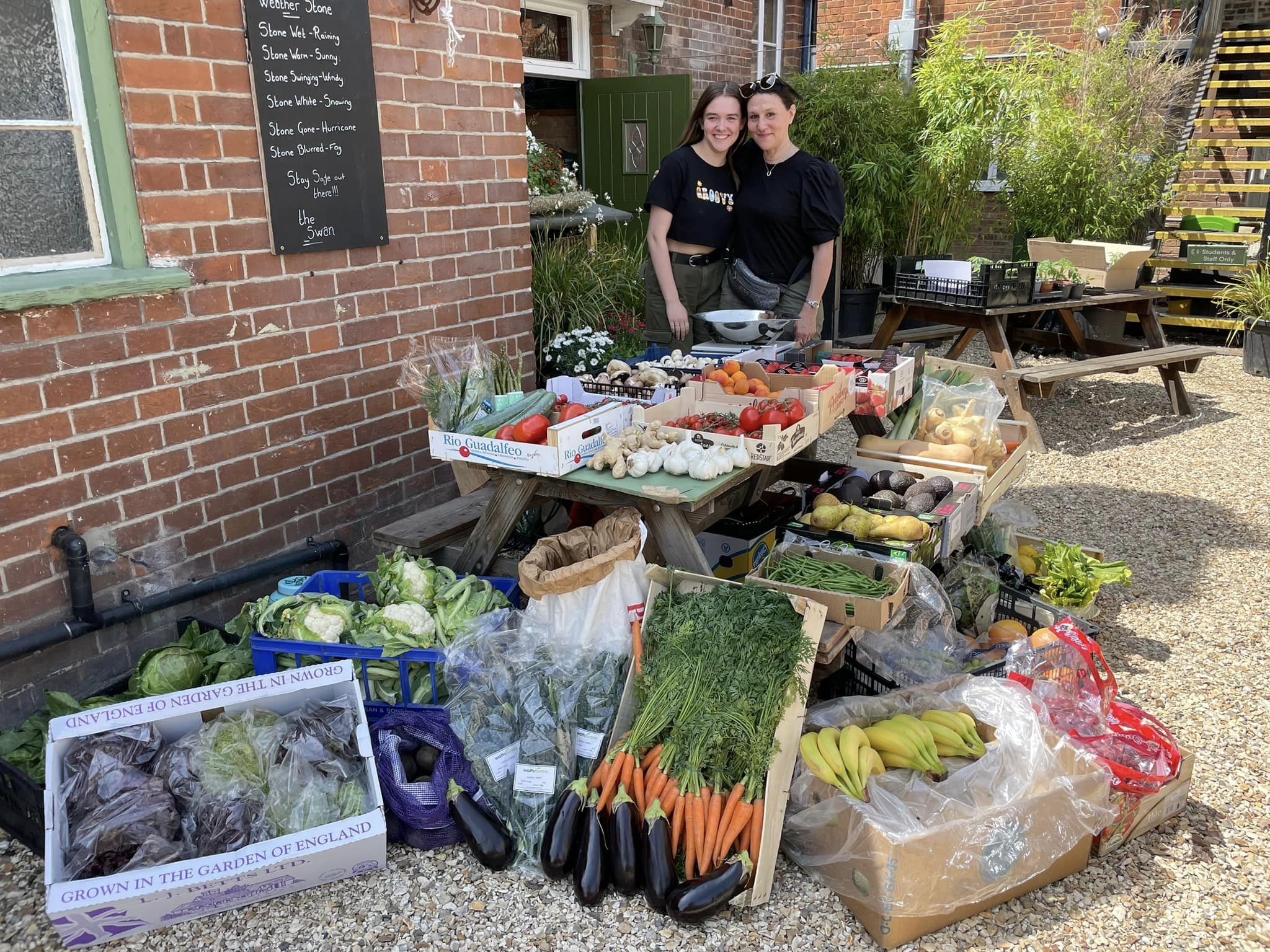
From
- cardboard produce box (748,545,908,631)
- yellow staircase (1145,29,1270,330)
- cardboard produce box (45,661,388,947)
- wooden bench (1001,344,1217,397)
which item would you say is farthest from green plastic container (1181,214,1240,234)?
cardboard produce box (45,661,388,947)

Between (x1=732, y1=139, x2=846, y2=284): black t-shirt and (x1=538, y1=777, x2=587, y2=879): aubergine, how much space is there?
11.7ft

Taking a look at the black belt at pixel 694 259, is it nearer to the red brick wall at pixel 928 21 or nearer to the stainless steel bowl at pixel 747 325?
the stainless steel bowl at pixel 747 325

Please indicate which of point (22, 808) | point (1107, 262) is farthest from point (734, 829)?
point (1107, 262)

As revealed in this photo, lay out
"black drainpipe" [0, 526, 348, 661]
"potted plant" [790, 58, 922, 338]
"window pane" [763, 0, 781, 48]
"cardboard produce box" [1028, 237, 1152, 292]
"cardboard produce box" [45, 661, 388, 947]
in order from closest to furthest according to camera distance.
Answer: "cardboard produce box" [45, 661, 388, 947]
"black drainpipe" [0, 526, 348, 661]
"cardboard produce box" [1028, 237, 1152, 292]
"potted plant" [790, 58, 922, 338]
"window pane" [763, 0, 781, 48]

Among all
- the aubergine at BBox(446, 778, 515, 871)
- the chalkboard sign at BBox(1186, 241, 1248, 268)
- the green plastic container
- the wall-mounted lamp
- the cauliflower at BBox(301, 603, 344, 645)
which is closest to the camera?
the aubergine at BBox(446, 778, 515, 871)

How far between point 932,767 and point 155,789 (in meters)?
2.16

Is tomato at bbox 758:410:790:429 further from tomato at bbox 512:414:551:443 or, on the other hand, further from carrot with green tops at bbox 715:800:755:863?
carrot with green tops at bbox 715:800:755:863

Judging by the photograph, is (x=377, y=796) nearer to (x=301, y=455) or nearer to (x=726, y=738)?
(x=726, y=738)

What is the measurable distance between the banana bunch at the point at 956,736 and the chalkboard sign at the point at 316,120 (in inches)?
114

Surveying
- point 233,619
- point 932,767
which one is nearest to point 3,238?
point 233,619

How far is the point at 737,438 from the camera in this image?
3.35 metres

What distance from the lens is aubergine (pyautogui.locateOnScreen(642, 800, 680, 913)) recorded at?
251 centimetres

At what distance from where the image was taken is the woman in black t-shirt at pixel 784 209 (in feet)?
16.6

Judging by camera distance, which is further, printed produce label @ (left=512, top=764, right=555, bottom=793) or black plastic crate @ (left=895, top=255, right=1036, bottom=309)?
black plastic crate @ (left=895, top=255, right=1036, bottom=309)
